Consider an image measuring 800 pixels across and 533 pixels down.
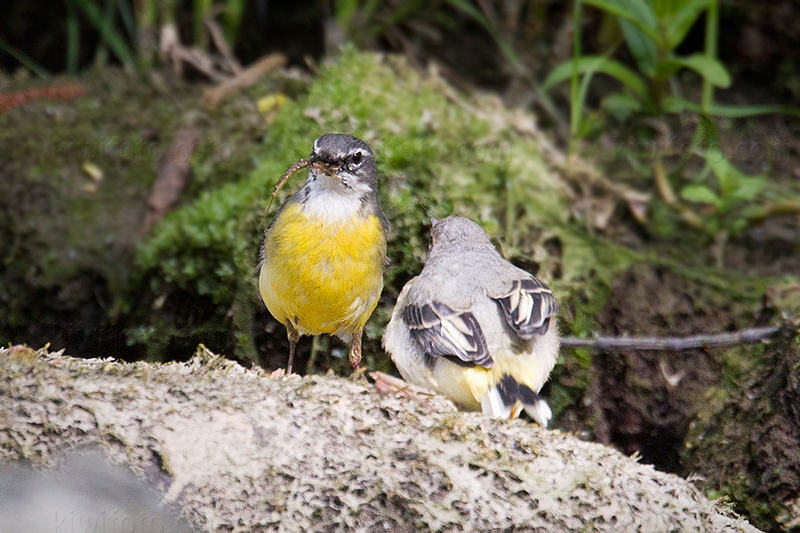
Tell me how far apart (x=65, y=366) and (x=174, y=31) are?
6.07 m

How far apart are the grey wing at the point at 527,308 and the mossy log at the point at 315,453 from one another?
20.5 inches

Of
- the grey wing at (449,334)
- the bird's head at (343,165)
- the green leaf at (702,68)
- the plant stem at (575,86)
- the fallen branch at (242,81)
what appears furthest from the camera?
the fallen branch at (242,81)

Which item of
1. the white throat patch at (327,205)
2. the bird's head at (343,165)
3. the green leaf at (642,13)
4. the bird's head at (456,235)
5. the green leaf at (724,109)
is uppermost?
the green leaf at (642,13)

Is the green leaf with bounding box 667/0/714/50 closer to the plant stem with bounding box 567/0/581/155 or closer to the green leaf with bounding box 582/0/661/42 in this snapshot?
the green leaf with bounding box 582/0/661/42

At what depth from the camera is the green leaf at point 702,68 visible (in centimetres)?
668

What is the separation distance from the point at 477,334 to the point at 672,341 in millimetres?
1829

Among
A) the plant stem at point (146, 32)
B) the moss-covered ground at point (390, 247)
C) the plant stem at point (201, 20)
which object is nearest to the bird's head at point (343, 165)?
the moss-covered ground at point (390, 247)

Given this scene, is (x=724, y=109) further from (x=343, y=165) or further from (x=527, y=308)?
(x=343, y=165)

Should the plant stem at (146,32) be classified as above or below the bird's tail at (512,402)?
above

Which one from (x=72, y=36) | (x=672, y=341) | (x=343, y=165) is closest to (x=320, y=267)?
(x=343, y=165)

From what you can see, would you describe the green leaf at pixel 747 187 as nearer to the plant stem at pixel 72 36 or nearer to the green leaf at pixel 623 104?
the green leaf at pixel 623 104

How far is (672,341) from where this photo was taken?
5.39m

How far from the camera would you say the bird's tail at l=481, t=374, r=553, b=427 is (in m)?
3.99

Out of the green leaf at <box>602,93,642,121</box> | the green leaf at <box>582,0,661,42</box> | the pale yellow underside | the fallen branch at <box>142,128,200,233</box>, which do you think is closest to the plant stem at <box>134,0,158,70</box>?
the fallen branch at <box>142,128,200,233</box>
